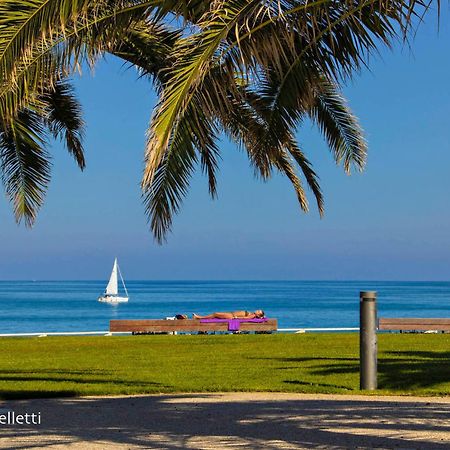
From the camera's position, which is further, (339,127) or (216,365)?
(216,365)

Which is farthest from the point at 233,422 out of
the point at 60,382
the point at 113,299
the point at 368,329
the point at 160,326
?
the point at 113,299

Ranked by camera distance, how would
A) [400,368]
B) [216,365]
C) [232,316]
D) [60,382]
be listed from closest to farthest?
[60,382] < [400,368] < [216,365] < [232,316]

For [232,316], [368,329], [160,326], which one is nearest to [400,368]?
[368,329]

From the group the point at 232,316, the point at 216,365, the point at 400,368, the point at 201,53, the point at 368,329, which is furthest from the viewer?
the point at 232,316

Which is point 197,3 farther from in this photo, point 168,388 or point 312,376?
point 312,376

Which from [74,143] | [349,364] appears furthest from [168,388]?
[74,143]

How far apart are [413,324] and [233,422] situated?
13.8 meters

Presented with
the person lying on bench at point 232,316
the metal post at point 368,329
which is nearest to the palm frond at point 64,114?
the metal post at point 368,329

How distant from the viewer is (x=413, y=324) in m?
21.2

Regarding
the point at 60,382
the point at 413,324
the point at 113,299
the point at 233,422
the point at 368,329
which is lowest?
the point at 113,299

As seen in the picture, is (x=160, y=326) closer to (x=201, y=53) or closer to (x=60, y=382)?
(x=60, y=382)

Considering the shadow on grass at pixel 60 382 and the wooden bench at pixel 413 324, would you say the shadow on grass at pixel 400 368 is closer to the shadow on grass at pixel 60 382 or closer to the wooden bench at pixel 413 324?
the shadow on grass at pixel 60 382

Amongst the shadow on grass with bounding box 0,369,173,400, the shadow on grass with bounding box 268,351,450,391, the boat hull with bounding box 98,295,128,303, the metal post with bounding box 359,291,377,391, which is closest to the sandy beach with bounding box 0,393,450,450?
the metal post with bounding box 359,291,377,391

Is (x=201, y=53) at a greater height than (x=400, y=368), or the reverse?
(x=201, y=53)
